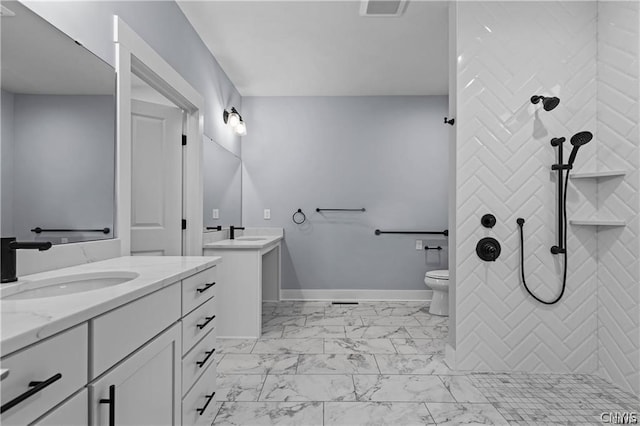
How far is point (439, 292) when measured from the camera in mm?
3711

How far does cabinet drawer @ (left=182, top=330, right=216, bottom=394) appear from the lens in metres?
1.37

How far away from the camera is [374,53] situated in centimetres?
334

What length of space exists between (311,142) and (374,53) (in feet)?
4.55

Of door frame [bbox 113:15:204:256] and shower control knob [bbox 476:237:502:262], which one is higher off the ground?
door frame [bbox 113:15:204:256]

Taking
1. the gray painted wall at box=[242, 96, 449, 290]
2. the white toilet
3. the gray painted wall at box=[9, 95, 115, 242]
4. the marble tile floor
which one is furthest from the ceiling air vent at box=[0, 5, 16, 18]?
the white toilet

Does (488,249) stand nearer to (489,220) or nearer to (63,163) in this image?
(489,220)

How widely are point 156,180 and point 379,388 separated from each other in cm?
214

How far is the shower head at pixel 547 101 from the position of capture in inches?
85.0

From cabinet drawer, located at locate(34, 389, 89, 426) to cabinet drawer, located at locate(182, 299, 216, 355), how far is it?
1.79 ft

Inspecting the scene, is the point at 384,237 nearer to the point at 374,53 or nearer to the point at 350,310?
the point at 350,310

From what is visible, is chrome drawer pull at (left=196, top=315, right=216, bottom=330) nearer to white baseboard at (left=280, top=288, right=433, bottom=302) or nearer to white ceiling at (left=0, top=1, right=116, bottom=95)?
white ceiling at (left=0, top=1, right=116, bottom=95)

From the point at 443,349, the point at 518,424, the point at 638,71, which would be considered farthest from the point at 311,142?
the point at 518,424

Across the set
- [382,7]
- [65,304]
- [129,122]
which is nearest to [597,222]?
[382,7]

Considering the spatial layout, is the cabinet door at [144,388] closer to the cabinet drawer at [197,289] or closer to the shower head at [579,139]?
the cabinet drawer at [197,289]
